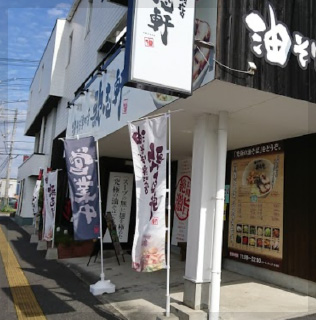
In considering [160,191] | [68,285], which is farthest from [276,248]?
[68,285]

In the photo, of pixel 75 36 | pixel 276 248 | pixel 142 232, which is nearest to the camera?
pixel 142 232

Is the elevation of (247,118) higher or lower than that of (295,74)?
lower

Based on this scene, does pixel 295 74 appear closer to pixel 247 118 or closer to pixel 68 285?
pixel 247 118

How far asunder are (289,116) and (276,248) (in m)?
3.15

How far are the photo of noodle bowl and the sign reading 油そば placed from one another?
170 inches

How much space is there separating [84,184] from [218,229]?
11.9 feet

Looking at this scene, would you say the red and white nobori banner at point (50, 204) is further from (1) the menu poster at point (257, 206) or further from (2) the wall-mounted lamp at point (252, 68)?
(2) the wall-mounted lamp at point (252, 68)

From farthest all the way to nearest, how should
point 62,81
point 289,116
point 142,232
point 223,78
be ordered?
1. point 62,81
2. point 289,116
3. point 142,232
4. point 223,78

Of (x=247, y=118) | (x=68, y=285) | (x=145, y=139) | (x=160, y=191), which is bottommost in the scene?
(x=68, y=285)

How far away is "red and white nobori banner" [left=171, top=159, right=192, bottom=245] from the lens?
1135cm

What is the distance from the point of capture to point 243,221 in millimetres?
8812

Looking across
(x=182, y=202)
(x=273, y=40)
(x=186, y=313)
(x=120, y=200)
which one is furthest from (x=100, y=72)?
(x=186, y=313)

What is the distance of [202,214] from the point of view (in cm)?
607

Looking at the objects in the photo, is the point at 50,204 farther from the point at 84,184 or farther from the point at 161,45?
the point at 161,45
